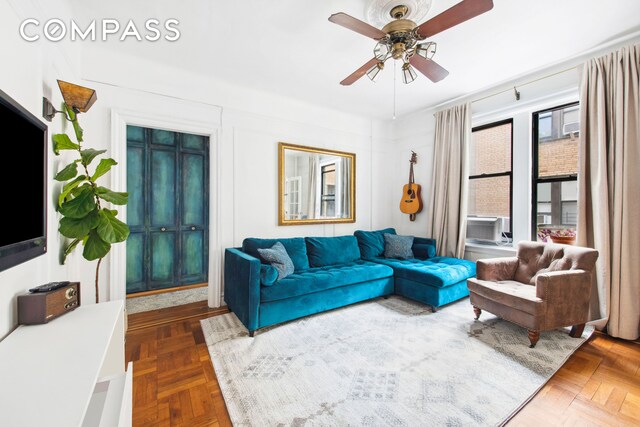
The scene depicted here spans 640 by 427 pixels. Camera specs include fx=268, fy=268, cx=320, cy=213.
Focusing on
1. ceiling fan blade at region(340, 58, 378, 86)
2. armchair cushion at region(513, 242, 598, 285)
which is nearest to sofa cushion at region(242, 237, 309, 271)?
ceiling fan blade at region(340, 58, 378, 86)

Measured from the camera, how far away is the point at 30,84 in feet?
5.00

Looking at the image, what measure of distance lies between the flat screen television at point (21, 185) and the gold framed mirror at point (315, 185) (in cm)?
244

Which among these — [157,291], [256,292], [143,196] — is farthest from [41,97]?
[157,291]

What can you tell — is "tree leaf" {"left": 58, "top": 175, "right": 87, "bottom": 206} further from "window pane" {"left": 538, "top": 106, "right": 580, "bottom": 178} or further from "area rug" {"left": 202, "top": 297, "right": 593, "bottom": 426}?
"window pane" {"left": 538, "top": 106, "right": 580, "bottom": 178}

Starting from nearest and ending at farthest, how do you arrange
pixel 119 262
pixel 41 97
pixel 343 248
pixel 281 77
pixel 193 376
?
pixel 41 97, pixel 193 376, pixel 119 262, pixel 281 77, pixel 343 248

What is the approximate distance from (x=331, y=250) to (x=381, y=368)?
70.0 inches

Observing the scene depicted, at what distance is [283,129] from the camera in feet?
12.3

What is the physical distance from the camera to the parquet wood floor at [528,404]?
5.00 ft

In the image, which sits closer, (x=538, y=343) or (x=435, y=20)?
(x=435, y=20)

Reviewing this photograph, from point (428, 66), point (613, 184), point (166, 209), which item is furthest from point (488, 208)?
point (166, 209)

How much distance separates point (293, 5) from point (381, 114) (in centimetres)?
277

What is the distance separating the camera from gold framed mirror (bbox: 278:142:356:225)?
12.3ft

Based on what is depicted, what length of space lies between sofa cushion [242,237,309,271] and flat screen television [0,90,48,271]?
1.72 meters

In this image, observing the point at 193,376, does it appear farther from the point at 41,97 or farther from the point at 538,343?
the point at 538,343
